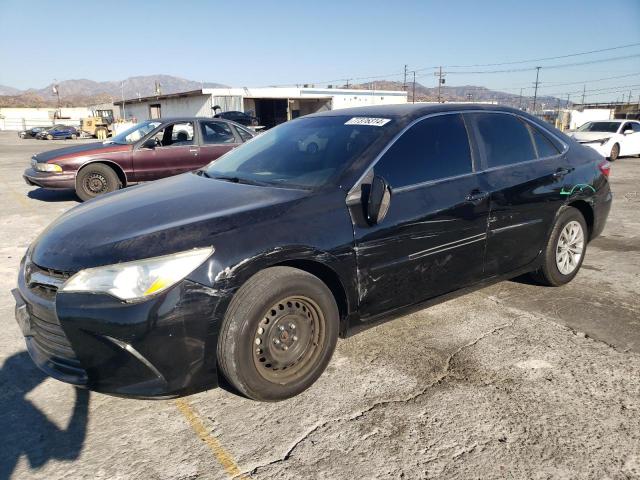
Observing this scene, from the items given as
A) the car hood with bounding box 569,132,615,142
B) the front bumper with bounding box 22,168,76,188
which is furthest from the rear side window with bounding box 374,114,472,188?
the car hood with bounding box 569,132,615,142

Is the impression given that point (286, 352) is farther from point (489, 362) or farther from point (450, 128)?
point (450, 128)

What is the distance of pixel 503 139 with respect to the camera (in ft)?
12.5

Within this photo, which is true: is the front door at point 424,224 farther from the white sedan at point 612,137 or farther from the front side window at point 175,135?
the white sedan at point 612,137

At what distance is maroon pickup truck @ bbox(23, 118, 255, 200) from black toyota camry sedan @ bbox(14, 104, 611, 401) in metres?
5.18

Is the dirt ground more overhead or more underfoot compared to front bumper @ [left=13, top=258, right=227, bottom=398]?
more underfoot

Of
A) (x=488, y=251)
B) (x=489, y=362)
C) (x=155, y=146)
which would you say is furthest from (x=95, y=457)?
(x=155, y=146)

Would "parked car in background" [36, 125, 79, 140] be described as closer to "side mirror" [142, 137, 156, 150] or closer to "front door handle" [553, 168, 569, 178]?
"side mirror" [142, 137, 156, 150]

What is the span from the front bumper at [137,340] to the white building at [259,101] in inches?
1302

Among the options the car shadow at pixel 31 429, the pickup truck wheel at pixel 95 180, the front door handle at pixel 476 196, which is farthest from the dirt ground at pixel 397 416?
the pickup truck wheel at pixel 95 180

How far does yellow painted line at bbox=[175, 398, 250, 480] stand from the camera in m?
2.16

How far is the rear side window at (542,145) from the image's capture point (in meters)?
4.04

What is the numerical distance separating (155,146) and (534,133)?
6.73 metres

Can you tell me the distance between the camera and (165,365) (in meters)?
2.27

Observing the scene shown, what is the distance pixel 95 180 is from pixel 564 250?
25.0 feet
